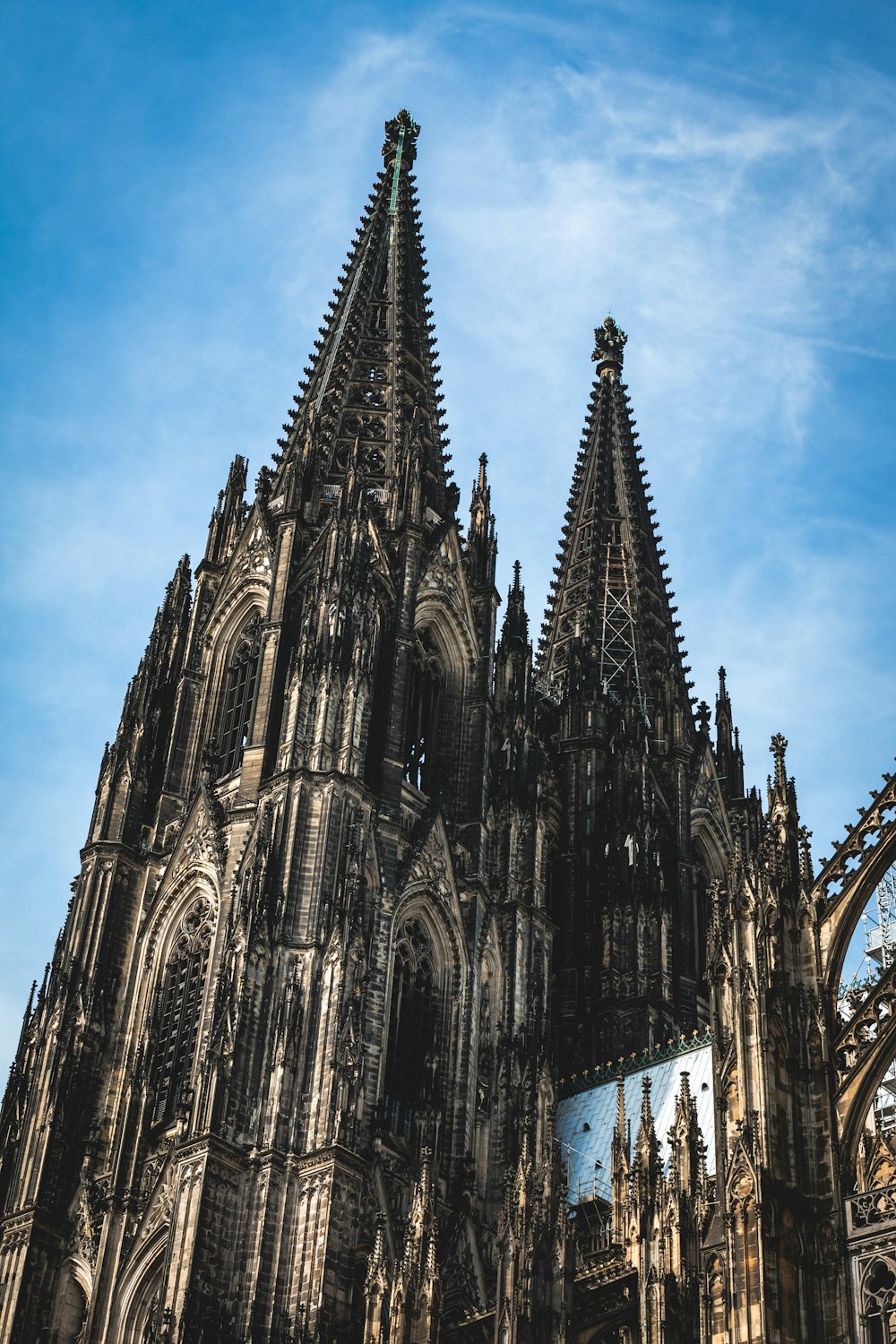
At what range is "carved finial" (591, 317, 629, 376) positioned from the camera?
71.8 meters

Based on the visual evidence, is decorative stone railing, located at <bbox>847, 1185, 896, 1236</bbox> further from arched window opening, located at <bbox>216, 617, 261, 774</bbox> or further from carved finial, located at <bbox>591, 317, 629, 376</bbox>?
carved finial, located at <bbox>591, 317, 629, 376</bbox>

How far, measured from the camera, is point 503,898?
4531cm

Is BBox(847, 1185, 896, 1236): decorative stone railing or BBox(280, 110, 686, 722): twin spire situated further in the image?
BBox(280, 110, 686, 722): twin spire

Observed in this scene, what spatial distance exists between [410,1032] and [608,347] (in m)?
38.3

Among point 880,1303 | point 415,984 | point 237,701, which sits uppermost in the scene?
point 237,701

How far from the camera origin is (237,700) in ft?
153

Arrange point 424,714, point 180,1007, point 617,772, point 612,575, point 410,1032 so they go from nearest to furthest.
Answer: point 180,1007, point 410,1032, point 424,714, point 617,772, point 612,575

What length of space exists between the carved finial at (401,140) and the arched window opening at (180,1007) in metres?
32.3

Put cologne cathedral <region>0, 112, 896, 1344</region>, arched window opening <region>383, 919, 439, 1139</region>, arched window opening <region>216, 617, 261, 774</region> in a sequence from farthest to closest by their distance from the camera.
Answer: arched window opening <region>216, 617, 261, 774</region>, arched window opening <region>383, 919, 439, 1139</region>, cologne cathedral <region>0, 112, 896, 1344</region>

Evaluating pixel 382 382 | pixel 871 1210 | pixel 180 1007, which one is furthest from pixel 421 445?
pixel 871 1210

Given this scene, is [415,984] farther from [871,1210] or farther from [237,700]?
[871,1210]

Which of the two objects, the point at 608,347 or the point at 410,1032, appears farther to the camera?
the point at 608,347

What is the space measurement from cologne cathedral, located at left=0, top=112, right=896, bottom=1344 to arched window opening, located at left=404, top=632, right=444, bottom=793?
90mm

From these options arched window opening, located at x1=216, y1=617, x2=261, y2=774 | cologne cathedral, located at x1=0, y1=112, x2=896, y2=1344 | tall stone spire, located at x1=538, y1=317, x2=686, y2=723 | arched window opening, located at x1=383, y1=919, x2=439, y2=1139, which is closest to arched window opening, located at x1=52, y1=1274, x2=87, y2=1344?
cologne cathedral, located at x1=0, y1=112, x2=896, y2=1344
